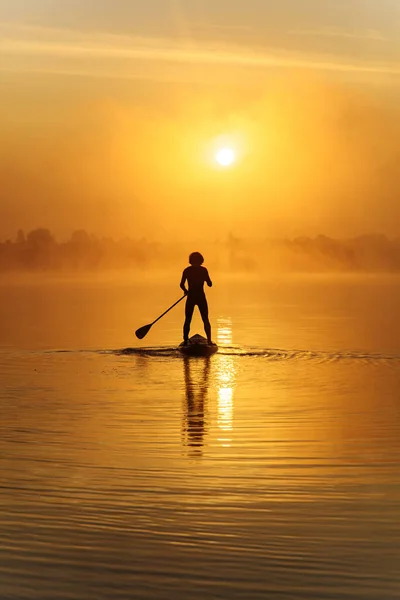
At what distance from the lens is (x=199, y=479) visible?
27.3 ft

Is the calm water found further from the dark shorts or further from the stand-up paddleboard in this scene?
the dark shorts

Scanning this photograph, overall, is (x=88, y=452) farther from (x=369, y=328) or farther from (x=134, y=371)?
(x=369, y=328)

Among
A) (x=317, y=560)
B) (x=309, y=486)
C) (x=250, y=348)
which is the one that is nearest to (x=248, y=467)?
(x=309, y=486)

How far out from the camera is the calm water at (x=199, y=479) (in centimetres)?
593

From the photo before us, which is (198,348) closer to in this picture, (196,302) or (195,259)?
(196,302)

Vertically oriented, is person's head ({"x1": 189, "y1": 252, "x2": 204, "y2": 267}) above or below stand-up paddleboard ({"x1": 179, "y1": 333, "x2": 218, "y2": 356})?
above

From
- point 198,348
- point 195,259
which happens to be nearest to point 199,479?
point 198,348

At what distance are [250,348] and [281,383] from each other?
5.53 metres

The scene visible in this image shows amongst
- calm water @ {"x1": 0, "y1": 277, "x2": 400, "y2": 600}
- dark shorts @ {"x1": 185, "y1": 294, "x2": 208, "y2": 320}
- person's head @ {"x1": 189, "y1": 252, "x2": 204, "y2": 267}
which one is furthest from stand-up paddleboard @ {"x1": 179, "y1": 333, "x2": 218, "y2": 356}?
person's head @ {"x1": 189, "y1": 252, "x2": 204, "y2": 267}

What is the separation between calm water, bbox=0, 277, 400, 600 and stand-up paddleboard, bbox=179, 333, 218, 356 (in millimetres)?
1322

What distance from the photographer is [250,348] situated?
66.8 ft

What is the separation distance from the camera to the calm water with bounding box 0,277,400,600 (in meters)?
5.93

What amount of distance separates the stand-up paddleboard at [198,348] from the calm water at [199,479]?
1322mm

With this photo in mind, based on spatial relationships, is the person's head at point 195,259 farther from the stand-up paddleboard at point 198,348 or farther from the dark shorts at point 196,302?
the stand-up paddleboard at point 198,348
